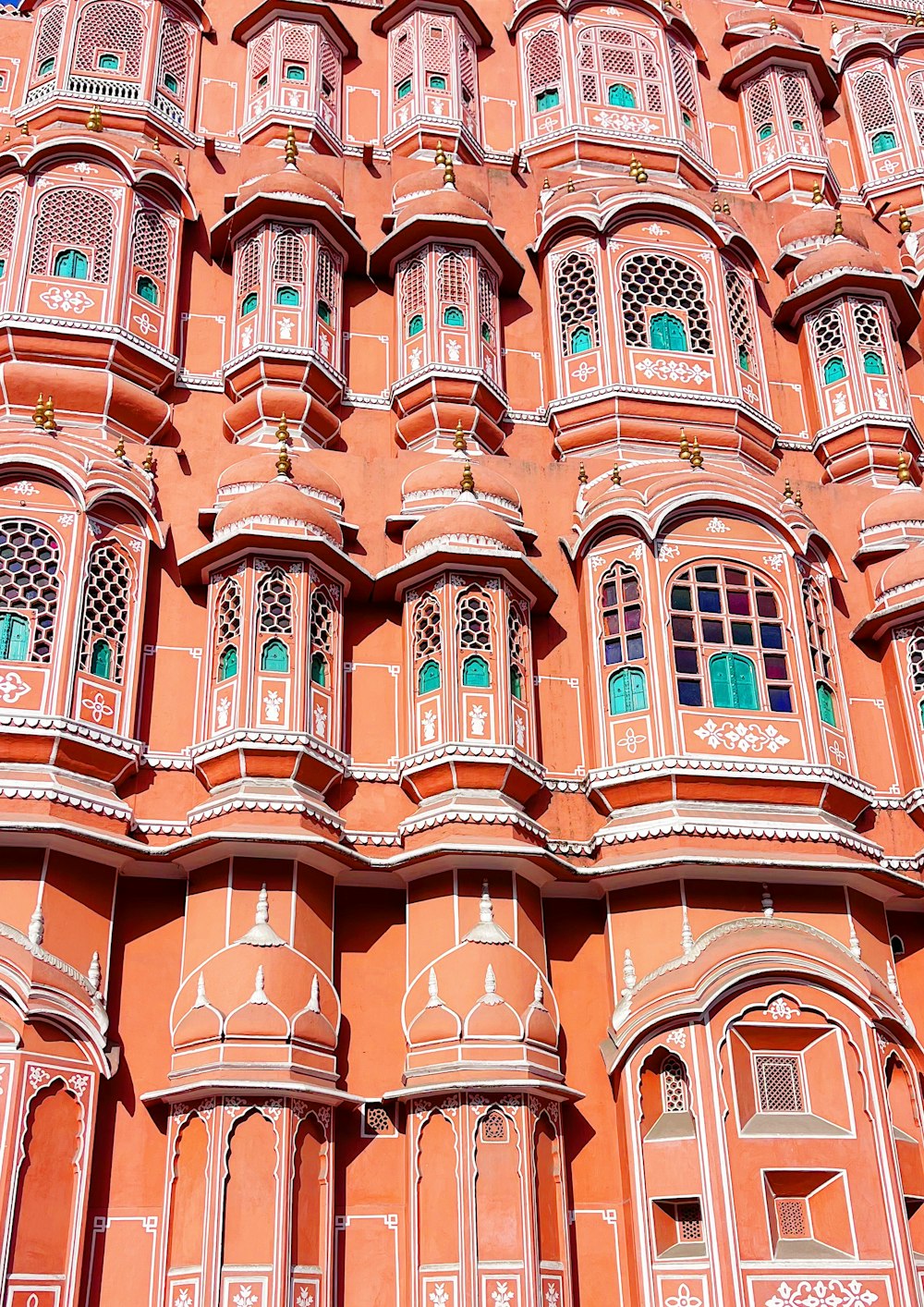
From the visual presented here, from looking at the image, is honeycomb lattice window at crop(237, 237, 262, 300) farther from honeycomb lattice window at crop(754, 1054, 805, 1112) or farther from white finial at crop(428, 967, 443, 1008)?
honeycomb lattice window at crop(754, 1054, 805, 1112)

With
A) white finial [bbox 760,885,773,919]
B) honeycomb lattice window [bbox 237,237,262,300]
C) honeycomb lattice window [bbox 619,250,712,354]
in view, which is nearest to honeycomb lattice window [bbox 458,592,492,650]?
white finial [bbox 760,885,773,919]

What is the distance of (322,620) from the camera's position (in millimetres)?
16297

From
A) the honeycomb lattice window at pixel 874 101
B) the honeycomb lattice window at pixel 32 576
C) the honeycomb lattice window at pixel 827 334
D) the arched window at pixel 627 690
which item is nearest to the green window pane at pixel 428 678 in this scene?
the arched window at pixel 627 690

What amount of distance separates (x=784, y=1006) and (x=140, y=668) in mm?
8179

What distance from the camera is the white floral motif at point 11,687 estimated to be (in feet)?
48.3

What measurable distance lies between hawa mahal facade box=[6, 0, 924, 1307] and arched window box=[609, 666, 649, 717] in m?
0.07

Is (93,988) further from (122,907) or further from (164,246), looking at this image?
(164,246)

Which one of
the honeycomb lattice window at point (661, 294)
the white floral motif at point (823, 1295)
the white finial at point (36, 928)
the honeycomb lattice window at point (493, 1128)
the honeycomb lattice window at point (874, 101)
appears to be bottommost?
the white floral motif at point (823, 1295)

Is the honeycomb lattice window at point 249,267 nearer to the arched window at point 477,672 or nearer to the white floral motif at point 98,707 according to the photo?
the arched window at point 477,672

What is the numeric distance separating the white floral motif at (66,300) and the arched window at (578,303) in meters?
6.78

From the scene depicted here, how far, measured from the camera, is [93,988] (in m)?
13.9

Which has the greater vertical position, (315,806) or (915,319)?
(915,319)

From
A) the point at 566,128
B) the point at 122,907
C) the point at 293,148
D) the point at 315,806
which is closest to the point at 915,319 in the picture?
the point at 566,128

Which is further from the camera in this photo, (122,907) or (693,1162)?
(122,907)
